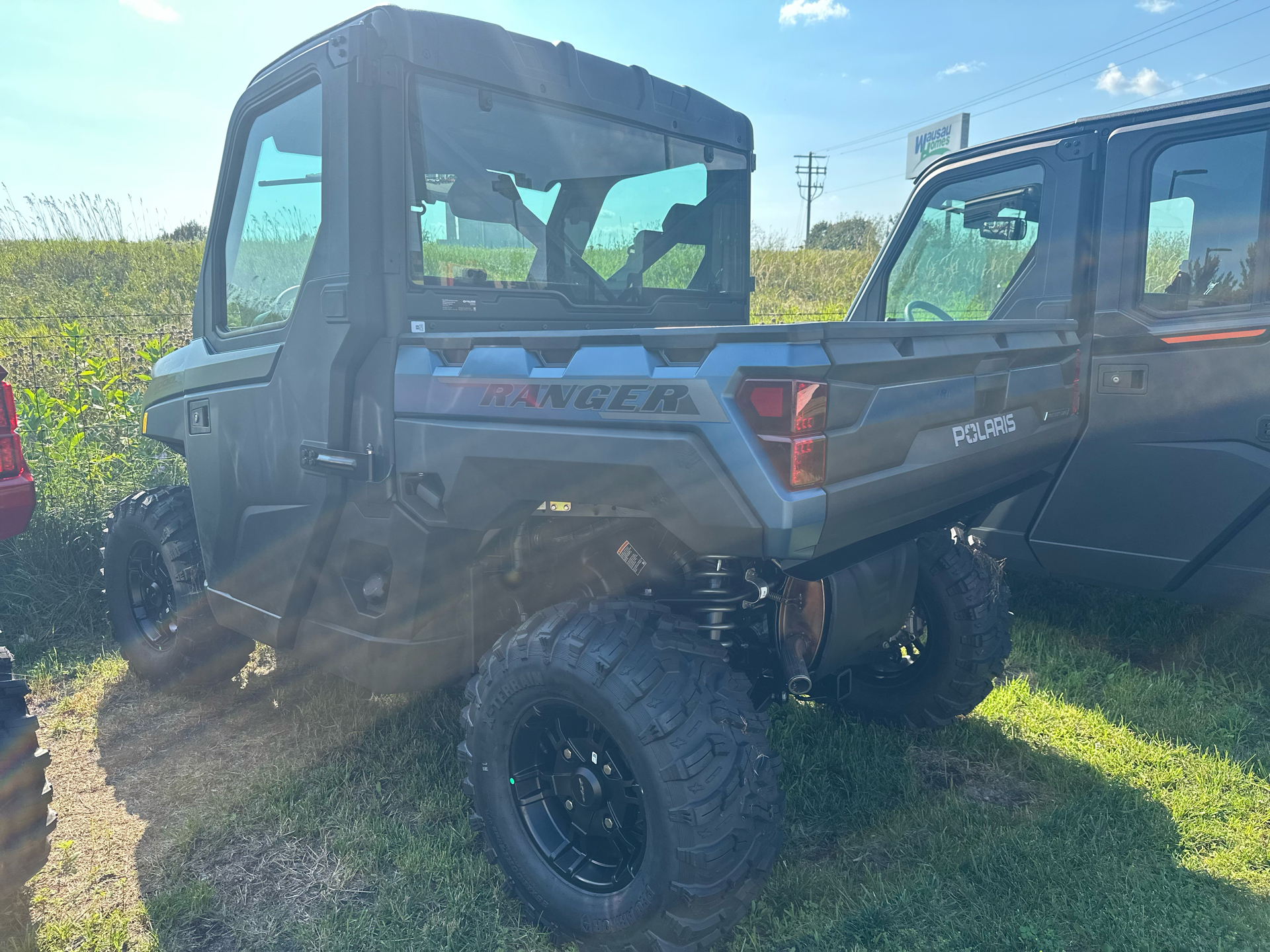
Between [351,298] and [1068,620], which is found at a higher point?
[351,298]

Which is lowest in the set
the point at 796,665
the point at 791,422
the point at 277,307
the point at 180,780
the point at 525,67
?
the point at 180,780

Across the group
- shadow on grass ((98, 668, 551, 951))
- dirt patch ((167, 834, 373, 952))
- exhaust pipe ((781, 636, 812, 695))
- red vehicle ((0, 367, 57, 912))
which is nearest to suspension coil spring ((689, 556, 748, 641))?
exhaust pipe ((781, 636, 812, 695))

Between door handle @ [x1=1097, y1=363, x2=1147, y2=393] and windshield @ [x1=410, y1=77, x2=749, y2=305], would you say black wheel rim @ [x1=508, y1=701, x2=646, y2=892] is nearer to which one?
windshield @ [x1=410, y1=77, x2=749, y2=305]

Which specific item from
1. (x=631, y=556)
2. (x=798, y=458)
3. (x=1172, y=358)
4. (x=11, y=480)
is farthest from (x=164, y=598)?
(x=1172, y=358)

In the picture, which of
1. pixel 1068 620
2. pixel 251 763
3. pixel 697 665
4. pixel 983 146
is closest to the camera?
pixel 697 665

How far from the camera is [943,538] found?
3225 mm

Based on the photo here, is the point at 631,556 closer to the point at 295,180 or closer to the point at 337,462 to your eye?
the point at 337,462

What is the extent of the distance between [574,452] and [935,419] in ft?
3.02

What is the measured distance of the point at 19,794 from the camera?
7.71 feet

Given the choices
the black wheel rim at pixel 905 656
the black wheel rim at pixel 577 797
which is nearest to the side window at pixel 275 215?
the black wheel rim at pixel 577 797

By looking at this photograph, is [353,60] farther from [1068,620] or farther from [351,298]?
[1068,620]

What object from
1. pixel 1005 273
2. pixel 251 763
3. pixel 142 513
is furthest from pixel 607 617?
pixel 1005 273

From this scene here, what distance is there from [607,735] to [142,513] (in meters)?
2.77

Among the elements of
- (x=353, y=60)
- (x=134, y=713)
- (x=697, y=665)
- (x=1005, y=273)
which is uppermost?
(x=353, y=60)
